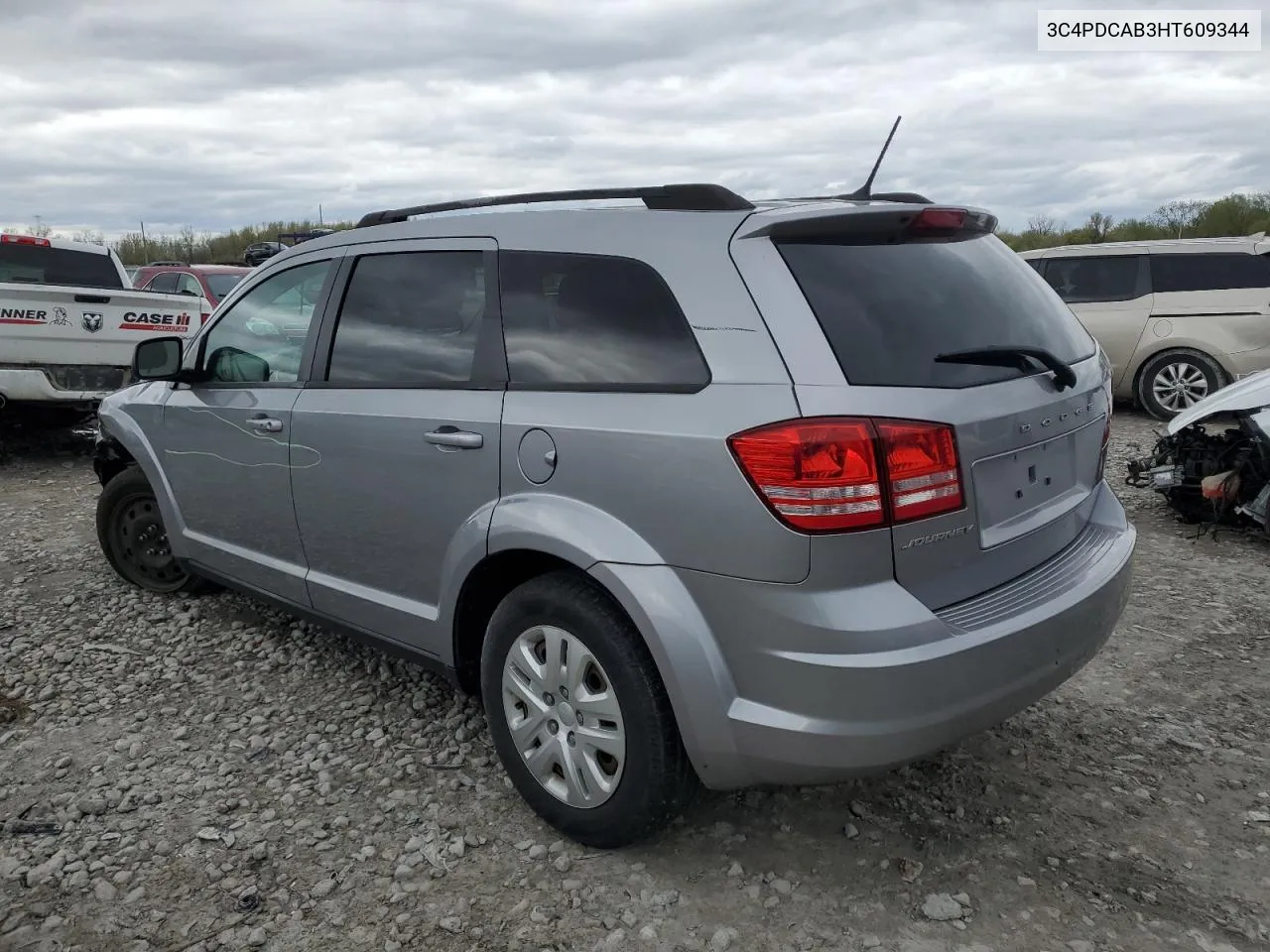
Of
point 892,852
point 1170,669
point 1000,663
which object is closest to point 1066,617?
point 1000,663

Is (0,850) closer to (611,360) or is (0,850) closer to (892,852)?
(611,360)

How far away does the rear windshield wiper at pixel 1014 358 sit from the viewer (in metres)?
2.47

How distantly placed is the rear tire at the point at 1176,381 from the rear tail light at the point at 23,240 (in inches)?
419

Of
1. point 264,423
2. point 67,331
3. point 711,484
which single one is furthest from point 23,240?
point 711,484

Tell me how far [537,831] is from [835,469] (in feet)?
4.82

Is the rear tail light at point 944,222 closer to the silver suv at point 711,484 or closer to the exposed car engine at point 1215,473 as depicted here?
the silver suv at point 711,484

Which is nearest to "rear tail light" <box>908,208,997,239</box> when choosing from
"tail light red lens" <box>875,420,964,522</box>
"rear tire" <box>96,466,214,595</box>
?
"tail light red lens" <box>875,420,964,522</box>

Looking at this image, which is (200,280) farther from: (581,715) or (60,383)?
(581,715)

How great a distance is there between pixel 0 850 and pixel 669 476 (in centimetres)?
226

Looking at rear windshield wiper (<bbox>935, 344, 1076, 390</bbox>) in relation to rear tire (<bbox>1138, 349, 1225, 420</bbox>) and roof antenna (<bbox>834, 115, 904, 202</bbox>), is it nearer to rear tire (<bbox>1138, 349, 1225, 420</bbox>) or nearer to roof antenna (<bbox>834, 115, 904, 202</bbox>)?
roof antenna (<bbox>834, 115, 904, 202</bbox>)

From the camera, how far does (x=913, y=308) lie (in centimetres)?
248

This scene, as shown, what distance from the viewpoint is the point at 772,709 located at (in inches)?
90.8

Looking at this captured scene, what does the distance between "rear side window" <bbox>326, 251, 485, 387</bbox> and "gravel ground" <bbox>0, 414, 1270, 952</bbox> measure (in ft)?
4.27

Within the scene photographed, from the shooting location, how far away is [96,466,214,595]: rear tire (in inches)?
195
